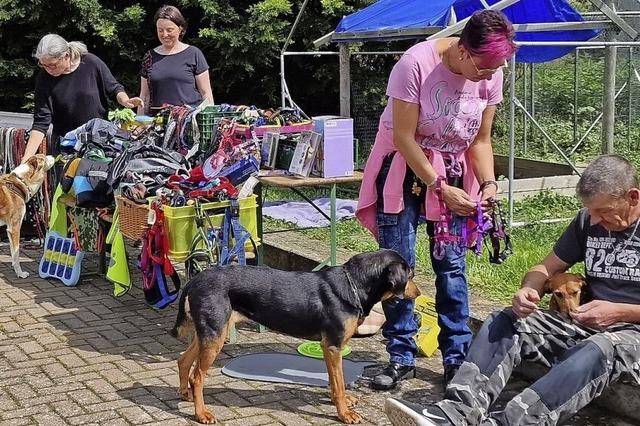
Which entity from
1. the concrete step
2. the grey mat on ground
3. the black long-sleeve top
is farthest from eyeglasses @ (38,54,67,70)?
the grey mat on ground

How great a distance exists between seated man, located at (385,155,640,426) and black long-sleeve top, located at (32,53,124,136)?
4.58m

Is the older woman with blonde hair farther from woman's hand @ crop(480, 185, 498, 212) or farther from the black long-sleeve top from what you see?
woman's hand @ crop(480, 185, 498, 212)

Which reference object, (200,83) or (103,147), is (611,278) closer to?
(103,147)

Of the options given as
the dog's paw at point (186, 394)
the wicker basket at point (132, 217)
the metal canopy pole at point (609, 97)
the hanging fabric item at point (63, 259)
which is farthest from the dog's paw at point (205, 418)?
the metal canopy pole at point (609, 97)

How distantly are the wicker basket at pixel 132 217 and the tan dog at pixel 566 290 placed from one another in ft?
8.31

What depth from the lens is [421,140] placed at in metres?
4.28

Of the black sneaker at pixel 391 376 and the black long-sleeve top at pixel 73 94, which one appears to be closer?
the black sneaker at pixel 391 376

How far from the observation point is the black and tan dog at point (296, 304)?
164 inches

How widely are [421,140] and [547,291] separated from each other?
0.93 metres

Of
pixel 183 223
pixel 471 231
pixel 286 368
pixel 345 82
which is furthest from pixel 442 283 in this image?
pixel 345 82

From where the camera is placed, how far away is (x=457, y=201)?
414 centimetres

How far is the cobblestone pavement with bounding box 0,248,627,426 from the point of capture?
4.25 m

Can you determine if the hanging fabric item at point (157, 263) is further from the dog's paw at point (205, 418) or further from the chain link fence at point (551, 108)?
the chain link fence at point (551, 108)

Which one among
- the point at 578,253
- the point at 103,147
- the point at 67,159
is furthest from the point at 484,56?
the point at 67,159
